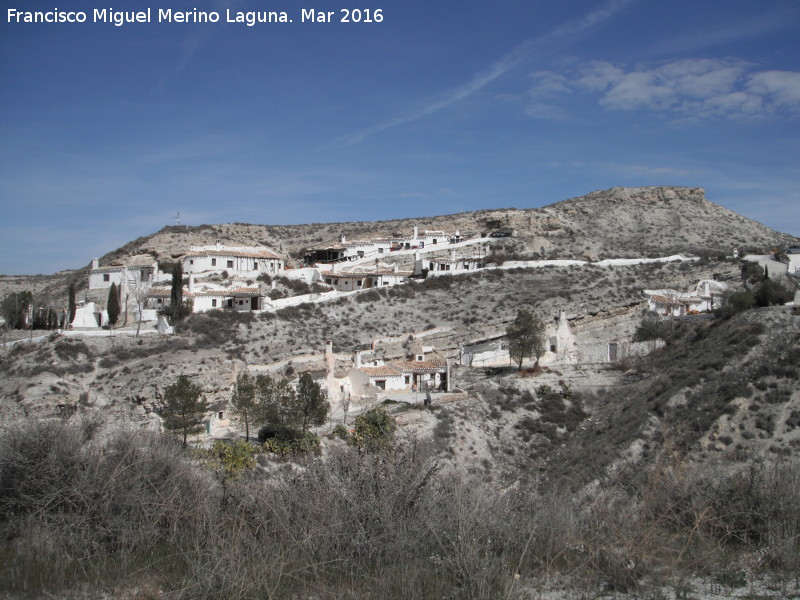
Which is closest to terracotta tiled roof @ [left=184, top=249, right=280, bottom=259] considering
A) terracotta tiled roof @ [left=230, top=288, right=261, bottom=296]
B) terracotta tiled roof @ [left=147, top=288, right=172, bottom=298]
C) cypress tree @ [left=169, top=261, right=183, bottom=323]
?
terracotta tiled roof @ [left=147, top=288, right=172, bottom=298]

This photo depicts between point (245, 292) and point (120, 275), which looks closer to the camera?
point (245, 292)

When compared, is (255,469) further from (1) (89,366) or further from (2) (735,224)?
(2) (735,224)

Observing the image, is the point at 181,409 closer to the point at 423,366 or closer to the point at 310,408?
the point at 310,408

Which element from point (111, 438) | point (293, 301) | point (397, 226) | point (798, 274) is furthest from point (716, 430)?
point (397, 226)

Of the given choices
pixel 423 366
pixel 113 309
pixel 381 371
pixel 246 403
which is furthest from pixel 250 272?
pixel 246 403

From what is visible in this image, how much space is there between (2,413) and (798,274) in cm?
4879

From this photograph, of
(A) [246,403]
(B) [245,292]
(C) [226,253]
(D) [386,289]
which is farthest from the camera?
(C) [226,253]

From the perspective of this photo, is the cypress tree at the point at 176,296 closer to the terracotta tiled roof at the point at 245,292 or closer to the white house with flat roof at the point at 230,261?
the terracotta tiled roof at the point at 245,292

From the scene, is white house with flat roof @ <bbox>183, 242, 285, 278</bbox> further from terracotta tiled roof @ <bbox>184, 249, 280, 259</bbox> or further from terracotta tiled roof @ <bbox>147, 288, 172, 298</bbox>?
terracotta tiled roof @ <bbox>147, 288, 172, 298</bbox>

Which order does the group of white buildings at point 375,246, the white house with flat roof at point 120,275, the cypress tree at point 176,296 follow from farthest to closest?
the group of white buildings at point 375,246 < the white house with flat roof at point 120,275 < the cypress tree at point 176,296

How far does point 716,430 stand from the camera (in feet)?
61.0

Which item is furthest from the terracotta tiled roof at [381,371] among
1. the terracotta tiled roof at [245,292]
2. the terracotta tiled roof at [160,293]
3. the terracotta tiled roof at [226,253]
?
the terracotta tiled roof at [226,253]

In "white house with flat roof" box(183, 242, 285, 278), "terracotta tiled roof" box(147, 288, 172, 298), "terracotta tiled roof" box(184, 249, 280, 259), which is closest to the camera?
"terracotta tiled roof" box(147, 288, 172, 298)

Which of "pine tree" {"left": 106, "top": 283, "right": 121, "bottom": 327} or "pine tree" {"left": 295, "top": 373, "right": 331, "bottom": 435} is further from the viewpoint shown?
"pine tree" {"left": 106, "top": 283, "right": 121, "bottom": 327}
